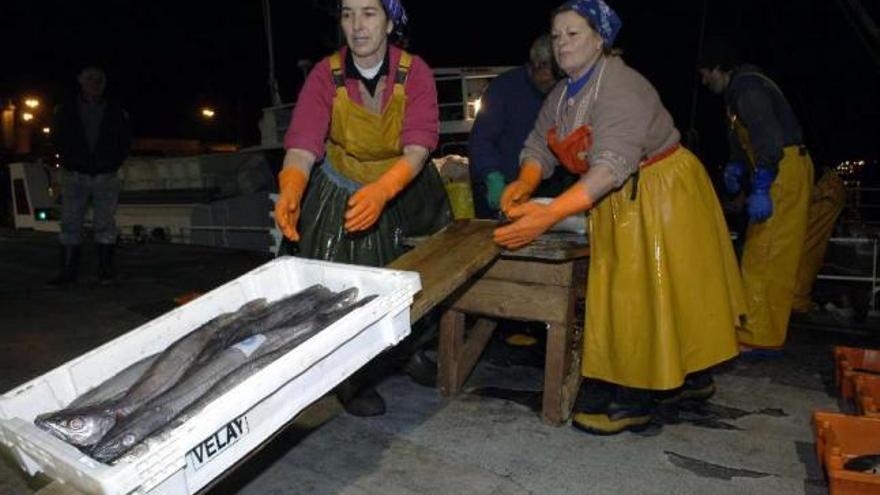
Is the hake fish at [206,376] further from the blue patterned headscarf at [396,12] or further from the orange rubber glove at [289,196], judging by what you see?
the blue patterned headscarf at [396,12]

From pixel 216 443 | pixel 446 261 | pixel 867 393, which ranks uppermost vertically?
pixel 446 261

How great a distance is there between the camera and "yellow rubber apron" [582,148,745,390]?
282cm

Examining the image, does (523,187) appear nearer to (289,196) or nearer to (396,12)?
(396,12)

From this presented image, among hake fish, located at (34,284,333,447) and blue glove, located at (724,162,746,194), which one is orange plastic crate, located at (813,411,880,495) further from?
blue glove, located at (724,162,746,194)

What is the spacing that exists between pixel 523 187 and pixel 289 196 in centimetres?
123

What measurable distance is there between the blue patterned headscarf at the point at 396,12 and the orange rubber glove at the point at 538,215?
116 cm

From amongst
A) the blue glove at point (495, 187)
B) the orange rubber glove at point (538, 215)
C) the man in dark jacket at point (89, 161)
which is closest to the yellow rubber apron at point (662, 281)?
the orange rubber glove at point (538, 215)

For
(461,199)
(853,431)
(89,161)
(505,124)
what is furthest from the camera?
(89,161)

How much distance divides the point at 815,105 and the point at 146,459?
32.7m

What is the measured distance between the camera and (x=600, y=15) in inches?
109

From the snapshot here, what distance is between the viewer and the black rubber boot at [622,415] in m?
2.97

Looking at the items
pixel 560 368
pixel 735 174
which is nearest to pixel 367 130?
pixel 560 368

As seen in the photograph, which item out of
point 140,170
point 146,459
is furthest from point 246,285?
point 140,170

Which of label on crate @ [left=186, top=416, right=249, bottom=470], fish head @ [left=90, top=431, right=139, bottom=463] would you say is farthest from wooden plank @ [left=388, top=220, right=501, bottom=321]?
fish head @ [left=90, top=431, right=139, bottom=463]
